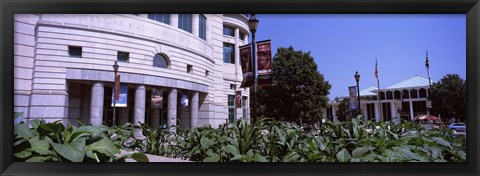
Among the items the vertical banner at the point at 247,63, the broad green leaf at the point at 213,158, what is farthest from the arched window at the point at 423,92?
the vertical banner at the point at 247,63

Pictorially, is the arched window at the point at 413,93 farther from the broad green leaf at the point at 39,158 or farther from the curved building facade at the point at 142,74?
the curved building facade at the point at 142,74

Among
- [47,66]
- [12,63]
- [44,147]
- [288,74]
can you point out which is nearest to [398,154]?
[44,147]

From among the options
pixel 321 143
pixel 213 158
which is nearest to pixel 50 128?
pixel 213 158

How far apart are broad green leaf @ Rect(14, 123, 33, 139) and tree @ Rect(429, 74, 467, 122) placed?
3834 millimetres

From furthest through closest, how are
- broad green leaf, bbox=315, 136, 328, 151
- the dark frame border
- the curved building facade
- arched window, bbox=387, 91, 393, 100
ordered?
the curved building facade, arched window, bbox=387, 91, 393, 100, broad green leaf, bbox=315, 136, 328, 151, the dark frame border

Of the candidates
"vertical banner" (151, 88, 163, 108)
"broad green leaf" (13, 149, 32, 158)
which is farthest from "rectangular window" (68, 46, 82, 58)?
"broad green leaf" (13, 149, 32, 158)

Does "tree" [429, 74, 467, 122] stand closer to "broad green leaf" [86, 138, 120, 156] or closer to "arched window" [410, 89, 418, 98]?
"arched window" [410, 89, 418, 98]

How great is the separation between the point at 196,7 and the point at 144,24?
11.6 meters

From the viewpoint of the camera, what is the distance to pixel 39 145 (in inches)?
90.1

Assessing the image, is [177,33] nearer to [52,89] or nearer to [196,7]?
[52,89]

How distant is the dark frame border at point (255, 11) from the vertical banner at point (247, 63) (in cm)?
527

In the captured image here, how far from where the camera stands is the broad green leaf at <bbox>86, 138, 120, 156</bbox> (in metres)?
2.36

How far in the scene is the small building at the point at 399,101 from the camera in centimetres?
460

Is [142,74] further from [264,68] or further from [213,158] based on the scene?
[213,158]
